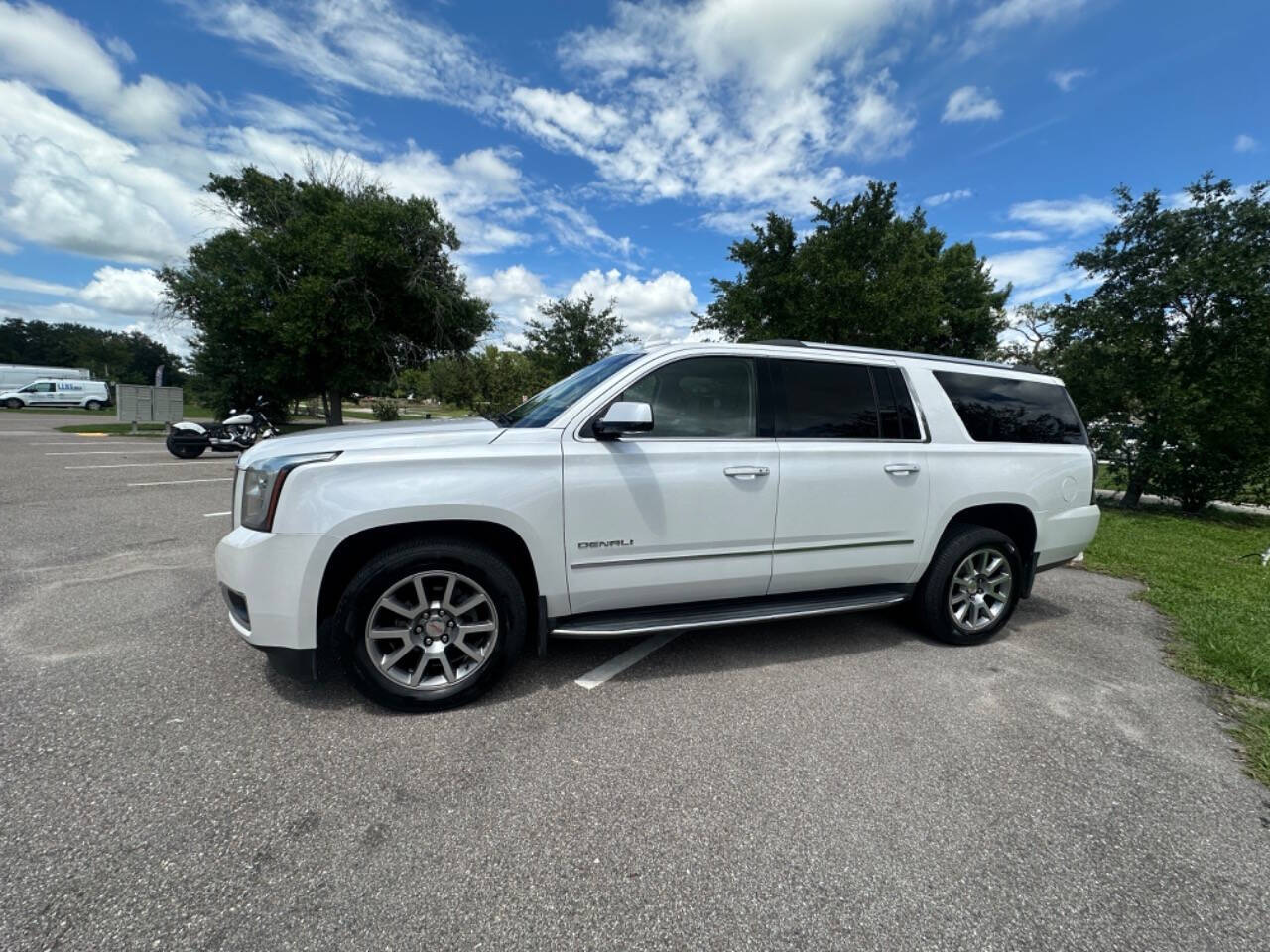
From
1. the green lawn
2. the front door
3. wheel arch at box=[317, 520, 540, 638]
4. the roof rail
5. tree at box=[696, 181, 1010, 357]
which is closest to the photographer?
wheel arch at box=[317, 520, 540, 638]

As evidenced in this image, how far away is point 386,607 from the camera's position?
264 centimetres

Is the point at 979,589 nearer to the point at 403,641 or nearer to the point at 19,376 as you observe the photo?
the point at 403,641

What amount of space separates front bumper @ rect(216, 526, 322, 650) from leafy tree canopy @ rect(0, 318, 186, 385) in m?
90.1

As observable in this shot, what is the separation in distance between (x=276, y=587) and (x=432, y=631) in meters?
0.71

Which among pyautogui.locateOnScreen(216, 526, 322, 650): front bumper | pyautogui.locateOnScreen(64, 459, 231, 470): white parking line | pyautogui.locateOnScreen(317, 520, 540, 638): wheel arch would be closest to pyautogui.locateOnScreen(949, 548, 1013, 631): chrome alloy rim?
pyautogui.locateOnScreen(317, 520, 540, 638): wheel arch

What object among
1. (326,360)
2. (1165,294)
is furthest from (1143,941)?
(326,360)

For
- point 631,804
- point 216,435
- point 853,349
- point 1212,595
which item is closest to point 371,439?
point 631,804

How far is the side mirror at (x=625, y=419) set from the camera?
105 inches

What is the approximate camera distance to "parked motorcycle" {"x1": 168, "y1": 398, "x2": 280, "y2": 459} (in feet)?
41.7

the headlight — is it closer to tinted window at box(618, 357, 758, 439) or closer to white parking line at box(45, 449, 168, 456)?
tinted window at box(618, 357, 758, 439)

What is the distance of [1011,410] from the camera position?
3873 mm

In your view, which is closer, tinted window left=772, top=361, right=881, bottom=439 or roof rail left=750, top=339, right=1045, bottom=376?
tinted window left=772, top=361, right=881, bottom=439

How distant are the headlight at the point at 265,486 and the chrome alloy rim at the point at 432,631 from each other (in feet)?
2.13

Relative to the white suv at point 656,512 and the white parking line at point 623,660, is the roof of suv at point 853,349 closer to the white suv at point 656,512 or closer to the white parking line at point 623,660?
the white suv at point 656,512
